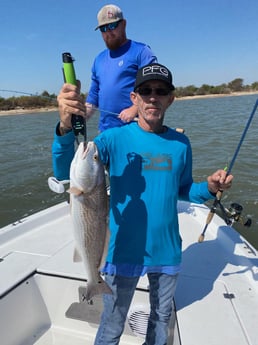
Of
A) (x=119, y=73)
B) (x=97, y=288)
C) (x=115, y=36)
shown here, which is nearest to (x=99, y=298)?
(x=97, y=288)

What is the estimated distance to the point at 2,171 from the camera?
12.9 meters

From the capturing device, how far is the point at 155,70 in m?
2.15

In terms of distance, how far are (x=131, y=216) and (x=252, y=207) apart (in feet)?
20.6

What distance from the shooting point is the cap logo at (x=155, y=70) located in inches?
83.9

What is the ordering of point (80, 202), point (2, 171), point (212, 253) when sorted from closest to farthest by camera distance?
point (80, 202) < point (212, 253) < point (2, 171)

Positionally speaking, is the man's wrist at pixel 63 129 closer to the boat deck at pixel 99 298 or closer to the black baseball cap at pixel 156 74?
the black baseball cap at pixel 156 74

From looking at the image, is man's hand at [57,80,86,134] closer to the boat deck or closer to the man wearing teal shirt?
the man wearing teal shirt

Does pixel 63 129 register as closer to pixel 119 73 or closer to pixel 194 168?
pixel 119 73

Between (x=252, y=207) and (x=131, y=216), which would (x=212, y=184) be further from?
(x=252, y=207)

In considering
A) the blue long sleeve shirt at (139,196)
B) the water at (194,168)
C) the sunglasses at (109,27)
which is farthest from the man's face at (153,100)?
the water at (194,168)

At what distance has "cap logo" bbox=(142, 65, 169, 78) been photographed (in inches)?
83.9

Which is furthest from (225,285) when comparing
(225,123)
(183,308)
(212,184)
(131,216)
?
(225,123)

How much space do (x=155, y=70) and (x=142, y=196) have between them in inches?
33.1

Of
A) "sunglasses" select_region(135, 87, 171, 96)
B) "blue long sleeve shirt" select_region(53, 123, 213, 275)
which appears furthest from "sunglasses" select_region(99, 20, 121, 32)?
"blue long sleeve shirt" select_region(53, 123, 213, 275)
